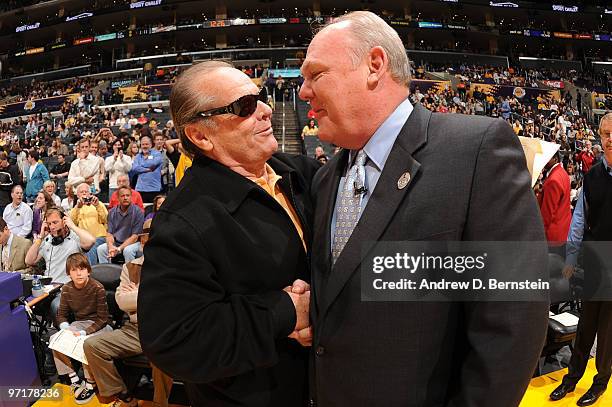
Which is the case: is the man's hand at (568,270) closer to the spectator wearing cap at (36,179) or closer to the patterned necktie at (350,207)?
the patterned necktie at (350,207)

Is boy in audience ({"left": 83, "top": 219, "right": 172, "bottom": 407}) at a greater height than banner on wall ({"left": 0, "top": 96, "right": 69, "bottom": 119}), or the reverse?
banner on wall ({"left": 0, "top": 96, "right": 69, "bottom": 119})

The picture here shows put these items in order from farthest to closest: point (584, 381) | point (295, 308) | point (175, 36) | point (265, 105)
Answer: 1. point (175, 36)
2. point (584, 381)
3. point (265, 105)
4. point (295, 308)

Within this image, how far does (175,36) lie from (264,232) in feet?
115

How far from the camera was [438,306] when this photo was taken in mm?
1105

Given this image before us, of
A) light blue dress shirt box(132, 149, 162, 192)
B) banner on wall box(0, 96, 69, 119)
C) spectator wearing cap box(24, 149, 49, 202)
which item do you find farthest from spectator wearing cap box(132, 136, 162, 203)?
banner on wall box(0, 96, 69, 119)

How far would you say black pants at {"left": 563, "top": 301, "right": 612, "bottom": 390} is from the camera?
3.19 meters

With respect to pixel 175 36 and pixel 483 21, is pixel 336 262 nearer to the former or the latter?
pixel 175 36

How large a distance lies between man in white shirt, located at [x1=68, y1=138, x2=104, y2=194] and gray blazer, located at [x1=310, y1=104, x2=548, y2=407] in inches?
287

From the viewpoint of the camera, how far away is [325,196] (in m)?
1.37

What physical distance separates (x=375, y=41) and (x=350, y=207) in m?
0.43

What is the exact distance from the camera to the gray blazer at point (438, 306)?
103 cm

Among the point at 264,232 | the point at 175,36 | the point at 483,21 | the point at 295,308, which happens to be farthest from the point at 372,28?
the point at 483,21

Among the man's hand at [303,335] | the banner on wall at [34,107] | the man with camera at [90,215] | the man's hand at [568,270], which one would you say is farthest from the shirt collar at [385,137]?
the banner on wall at [34,107]

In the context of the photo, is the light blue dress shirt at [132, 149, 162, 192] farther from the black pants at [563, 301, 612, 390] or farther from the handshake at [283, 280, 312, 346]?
the handshake at [283, 280, 312, 346]
